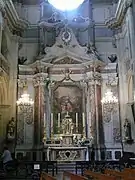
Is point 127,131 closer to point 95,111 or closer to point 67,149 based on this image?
point 95,111

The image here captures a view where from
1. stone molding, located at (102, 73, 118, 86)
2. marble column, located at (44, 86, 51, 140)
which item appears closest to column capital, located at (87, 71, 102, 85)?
stone molding, located at (102, 73, 118, 86)

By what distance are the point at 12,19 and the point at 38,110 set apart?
4.76 m

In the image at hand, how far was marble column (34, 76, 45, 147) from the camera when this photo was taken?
13375 millimetres

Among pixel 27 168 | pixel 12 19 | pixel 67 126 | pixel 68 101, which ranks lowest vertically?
pixel 27 168

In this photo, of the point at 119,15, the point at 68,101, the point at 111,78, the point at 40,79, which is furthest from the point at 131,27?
the point at 40,79

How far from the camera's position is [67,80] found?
47.5 feet

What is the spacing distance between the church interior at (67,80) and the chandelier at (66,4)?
0.08 metres

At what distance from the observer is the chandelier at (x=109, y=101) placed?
12836 mm

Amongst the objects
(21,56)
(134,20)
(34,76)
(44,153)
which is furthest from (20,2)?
(44,153)

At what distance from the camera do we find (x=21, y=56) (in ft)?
48.6

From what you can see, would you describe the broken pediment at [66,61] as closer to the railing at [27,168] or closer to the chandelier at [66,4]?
the chandelier at [66,4]

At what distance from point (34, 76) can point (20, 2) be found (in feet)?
14.2

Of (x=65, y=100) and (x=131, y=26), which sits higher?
(x=131, y=26)

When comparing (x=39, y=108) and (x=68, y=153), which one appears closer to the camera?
(x=68, y=153)
